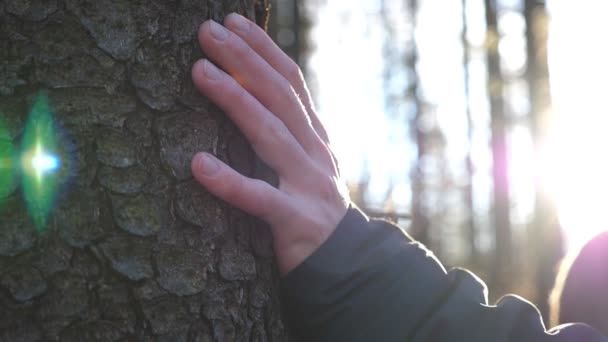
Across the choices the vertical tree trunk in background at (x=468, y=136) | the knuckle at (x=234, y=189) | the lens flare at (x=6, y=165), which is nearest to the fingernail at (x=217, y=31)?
the knuckle at (x=234, y=189)

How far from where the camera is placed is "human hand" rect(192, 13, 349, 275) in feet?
3.76

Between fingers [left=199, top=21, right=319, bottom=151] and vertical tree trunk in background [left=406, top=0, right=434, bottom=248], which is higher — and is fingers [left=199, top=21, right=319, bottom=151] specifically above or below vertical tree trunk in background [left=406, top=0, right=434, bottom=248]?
above

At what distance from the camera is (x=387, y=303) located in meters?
1.19

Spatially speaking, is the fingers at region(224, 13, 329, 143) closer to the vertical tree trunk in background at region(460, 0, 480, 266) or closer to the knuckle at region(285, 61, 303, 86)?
the knuckle at region(285, 61, 303, 86)

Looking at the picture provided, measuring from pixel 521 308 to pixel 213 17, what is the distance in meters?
0.88

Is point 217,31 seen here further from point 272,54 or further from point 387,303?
point 387,303

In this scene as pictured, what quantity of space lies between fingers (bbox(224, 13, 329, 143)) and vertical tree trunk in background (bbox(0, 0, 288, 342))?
3.4 inches

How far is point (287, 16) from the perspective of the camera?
38.0 feet

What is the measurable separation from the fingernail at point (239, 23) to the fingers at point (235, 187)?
292 millimetres

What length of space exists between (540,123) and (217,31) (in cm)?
948

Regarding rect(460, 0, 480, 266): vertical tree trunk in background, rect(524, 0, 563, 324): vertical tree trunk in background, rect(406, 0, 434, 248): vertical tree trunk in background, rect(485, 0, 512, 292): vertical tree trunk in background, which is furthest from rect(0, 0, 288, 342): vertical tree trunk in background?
rect(406, 0, 434, 248): vertical tree trunk in background

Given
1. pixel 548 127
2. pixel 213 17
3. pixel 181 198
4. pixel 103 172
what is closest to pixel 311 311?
pixel 181 198

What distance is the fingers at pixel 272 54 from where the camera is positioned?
124 cm

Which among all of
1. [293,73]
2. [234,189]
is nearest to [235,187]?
[234,189]
